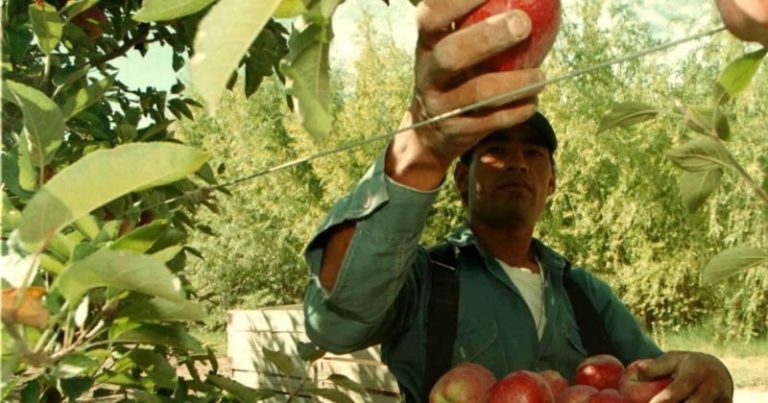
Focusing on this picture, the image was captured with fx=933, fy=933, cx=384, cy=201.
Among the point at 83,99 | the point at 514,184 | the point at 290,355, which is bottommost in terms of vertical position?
the point at 290,355

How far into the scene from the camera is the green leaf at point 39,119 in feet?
2.80

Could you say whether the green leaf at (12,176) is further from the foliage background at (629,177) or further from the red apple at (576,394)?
the foliage background at (629,177)

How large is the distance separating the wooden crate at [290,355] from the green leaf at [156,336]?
1.77 m

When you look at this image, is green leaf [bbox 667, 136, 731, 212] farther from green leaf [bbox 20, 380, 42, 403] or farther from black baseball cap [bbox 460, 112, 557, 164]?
green leaf [bbox 20, 380, 42, 403]

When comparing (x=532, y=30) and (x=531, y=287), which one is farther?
(x=531, y=287)

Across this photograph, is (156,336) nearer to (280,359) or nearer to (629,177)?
(280,359)

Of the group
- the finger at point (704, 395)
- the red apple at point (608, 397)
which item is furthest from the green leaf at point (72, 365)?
the finger at point (704, 395)

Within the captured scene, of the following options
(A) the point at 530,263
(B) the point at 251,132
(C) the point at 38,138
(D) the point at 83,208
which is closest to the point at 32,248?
(D) the point at 83,208

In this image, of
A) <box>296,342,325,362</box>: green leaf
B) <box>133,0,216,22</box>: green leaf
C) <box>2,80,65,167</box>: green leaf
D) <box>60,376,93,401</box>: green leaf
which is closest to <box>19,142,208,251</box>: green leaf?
<box>133,0,216,22</box>: green leaf

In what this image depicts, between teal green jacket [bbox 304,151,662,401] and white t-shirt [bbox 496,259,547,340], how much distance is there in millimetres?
17

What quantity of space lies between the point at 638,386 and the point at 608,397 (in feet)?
0.29

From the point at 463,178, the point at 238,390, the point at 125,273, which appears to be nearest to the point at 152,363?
the point at 238,390

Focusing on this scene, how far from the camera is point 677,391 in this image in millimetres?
1355

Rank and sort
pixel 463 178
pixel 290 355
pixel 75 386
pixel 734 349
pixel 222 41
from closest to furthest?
pixel 222 41 → pixel 75 386 → pixel 463 178 → pixel 290 355 → pixel 734 349
